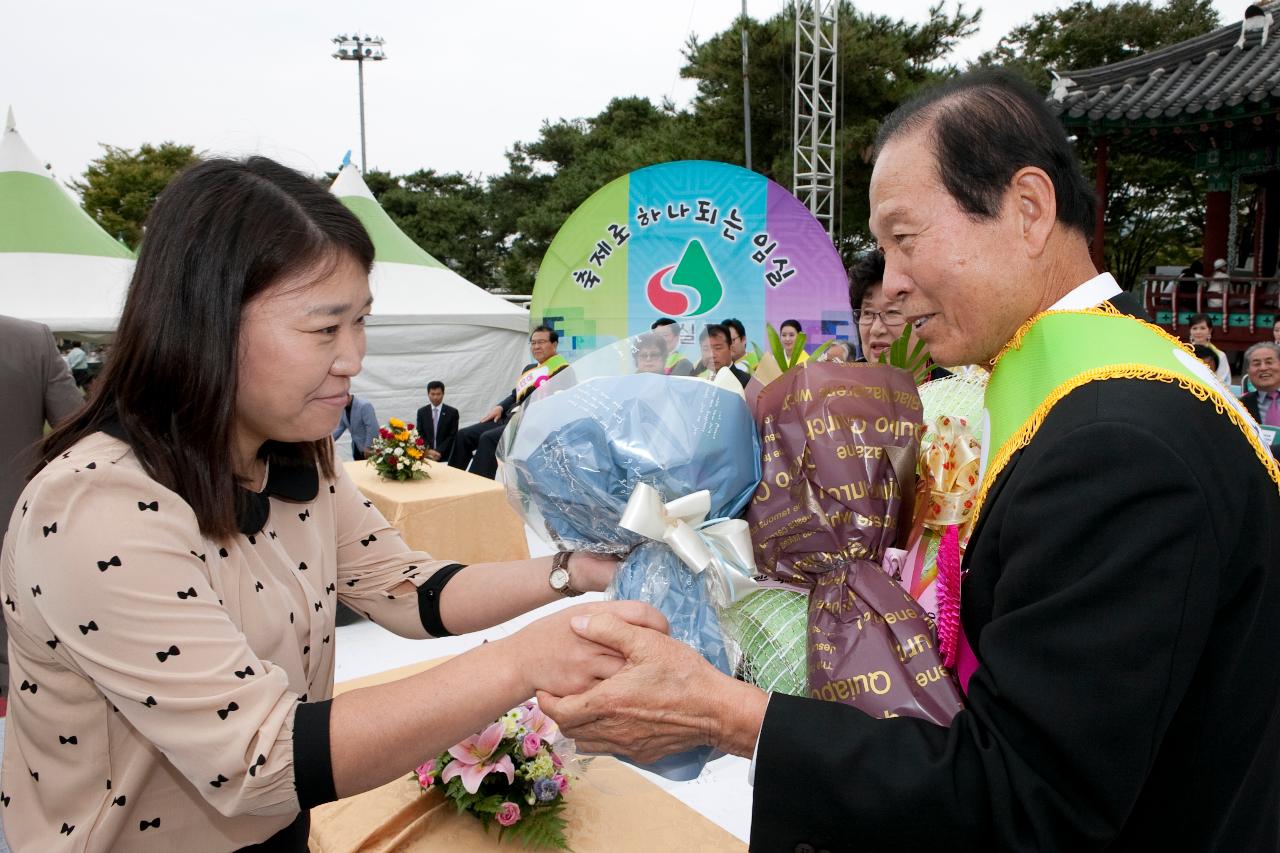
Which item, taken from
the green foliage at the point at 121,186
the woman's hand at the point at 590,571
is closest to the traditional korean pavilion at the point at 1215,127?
the woman's hand at the point at 590,571

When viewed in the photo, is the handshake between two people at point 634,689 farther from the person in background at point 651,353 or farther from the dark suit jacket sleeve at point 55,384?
the dark suit jacket sleeve at point 55,384

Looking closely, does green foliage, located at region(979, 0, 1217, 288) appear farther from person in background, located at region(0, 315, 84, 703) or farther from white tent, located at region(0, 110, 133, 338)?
person in background, located at region(0, 315, 84, 703)

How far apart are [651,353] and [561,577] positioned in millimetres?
549

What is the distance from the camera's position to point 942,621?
3.99ft

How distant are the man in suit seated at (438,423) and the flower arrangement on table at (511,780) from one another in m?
7.77

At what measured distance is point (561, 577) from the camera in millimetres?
1767

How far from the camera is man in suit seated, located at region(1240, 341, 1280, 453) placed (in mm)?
5543

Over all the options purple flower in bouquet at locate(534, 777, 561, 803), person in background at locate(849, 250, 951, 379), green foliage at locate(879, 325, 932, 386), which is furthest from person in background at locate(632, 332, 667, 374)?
person in background at locate(849, 250, 951, 379)

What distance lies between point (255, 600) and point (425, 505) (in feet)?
13.2

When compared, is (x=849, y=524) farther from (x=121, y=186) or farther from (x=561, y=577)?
(x=121, y=186)

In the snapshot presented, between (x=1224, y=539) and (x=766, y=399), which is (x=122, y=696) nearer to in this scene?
(x=766, y=399)

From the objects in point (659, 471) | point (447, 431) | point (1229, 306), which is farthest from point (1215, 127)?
point (659, 471)

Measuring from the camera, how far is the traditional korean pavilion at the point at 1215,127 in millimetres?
8945

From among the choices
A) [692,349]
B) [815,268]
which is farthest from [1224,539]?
[815,268]
